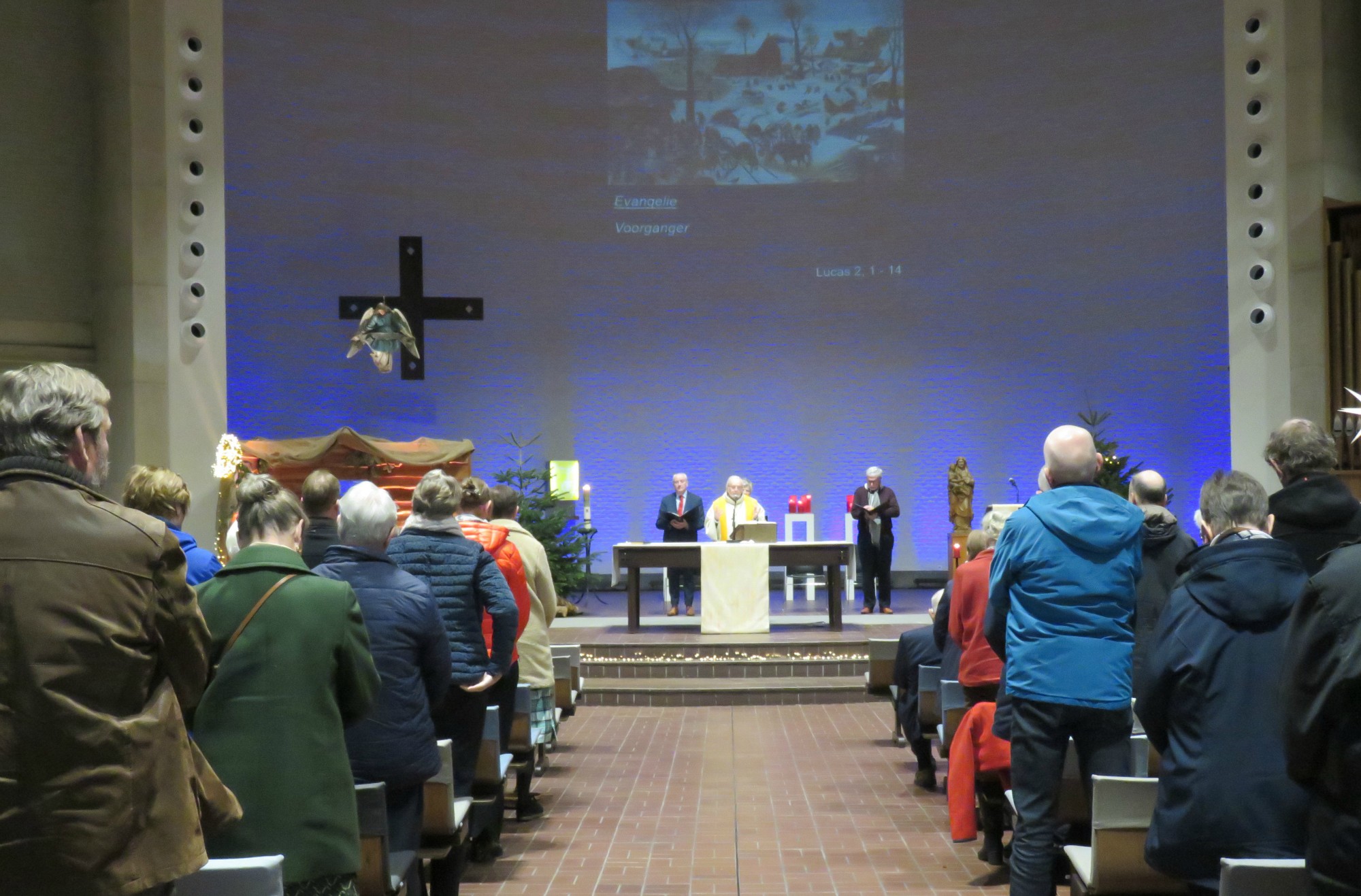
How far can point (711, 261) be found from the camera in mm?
14891

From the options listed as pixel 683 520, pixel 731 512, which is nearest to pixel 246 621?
pixel 731 512

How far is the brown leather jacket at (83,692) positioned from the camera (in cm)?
201

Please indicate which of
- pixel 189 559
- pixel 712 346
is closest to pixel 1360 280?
pixel 712 346

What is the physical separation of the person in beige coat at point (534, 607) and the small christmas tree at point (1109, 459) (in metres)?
7.51

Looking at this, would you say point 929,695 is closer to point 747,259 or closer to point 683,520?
point 683,520

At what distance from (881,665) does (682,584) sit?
6.11 meters

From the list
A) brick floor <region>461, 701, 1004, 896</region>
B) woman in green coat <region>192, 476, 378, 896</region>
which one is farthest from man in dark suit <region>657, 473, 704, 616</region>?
woman in green coat <region>192, 476, 378, 896</region>

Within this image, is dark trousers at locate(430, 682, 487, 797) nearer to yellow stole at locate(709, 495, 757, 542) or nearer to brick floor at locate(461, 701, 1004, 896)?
brick floor at locate(461, 701, 1004, 896)

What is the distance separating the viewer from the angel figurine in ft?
37.9

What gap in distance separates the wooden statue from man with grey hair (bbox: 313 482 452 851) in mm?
10117

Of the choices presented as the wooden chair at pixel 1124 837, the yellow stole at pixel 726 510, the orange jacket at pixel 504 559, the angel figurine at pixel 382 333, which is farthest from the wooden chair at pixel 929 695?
the angel figurine at pixel 382 333

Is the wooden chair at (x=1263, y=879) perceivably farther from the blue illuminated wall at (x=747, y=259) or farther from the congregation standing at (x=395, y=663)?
the blue illuminated wall at (x=747, y=259)

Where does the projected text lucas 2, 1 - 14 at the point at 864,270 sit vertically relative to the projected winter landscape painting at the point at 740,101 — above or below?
below

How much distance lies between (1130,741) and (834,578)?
7257 mm
